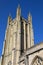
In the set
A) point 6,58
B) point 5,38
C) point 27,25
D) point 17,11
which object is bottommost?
point 6,58

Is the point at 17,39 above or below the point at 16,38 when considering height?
below

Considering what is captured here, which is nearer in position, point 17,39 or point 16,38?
point 17,39

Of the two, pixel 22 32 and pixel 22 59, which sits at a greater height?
pixel 22 32

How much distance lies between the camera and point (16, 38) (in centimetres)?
3722

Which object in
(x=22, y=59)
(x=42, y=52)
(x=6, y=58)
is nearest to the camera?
(x=42, y=52)

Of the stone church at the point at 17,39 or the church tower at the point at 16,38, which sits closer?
the stone church at the point at 17,39

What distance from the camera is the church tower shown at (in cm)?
3591

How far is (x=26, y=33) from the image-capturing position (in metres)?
40.2

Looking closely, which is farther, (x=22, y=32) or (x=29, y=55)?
(x=22, y=32)

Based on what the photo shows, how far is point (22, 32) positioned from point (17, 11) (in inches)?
176

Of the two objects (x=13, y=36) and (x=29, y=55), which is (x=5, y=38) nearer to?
(x=13, y=36)

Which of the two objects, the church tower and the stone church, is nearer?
the stone church

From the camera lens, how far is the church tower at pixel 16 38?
118 feet

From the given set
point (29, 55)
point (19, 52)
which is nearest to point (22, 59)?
point (29, 55)
